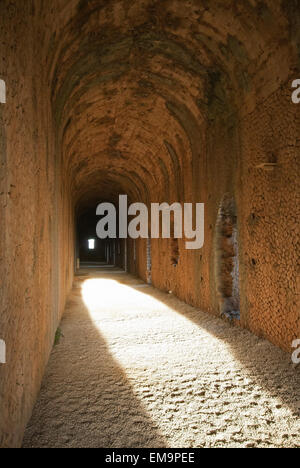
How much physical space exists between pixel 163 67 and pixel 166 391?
5.65m

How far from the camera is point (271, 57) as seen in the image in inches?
161

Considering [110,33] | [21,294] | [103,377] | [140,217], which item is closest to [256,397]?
[103,377]

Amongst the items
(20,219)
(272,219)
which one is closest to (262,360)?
(272,219)

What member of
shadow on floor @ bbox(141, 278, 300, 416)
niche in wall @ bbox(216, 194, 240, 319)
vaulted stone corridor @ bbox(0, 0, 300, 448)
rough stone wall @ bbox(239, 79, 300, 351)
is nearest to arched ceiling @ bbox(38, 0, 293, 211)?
vaulted stone corridor @ bbox(0, 0, 300, 448)

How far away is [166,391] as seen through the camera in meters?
3.04

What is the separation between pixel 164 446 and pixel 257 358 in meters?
2.16

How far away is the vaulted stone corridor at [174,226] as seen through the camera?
7.46ft

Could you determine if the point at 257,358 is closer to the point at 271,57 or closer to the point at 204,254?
the point at 204,254

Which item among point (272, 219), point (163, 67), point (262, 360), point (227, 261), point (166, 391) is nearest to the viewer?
point (166, 391)

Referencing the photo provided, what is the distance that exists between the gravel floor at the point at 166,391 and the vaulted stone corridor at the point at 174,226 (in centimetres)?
2

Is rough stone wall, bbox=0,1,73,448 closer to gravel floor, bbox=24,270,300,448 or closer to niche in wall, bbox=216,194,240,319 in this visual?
gravel floor, bbox=24,270,300,448
